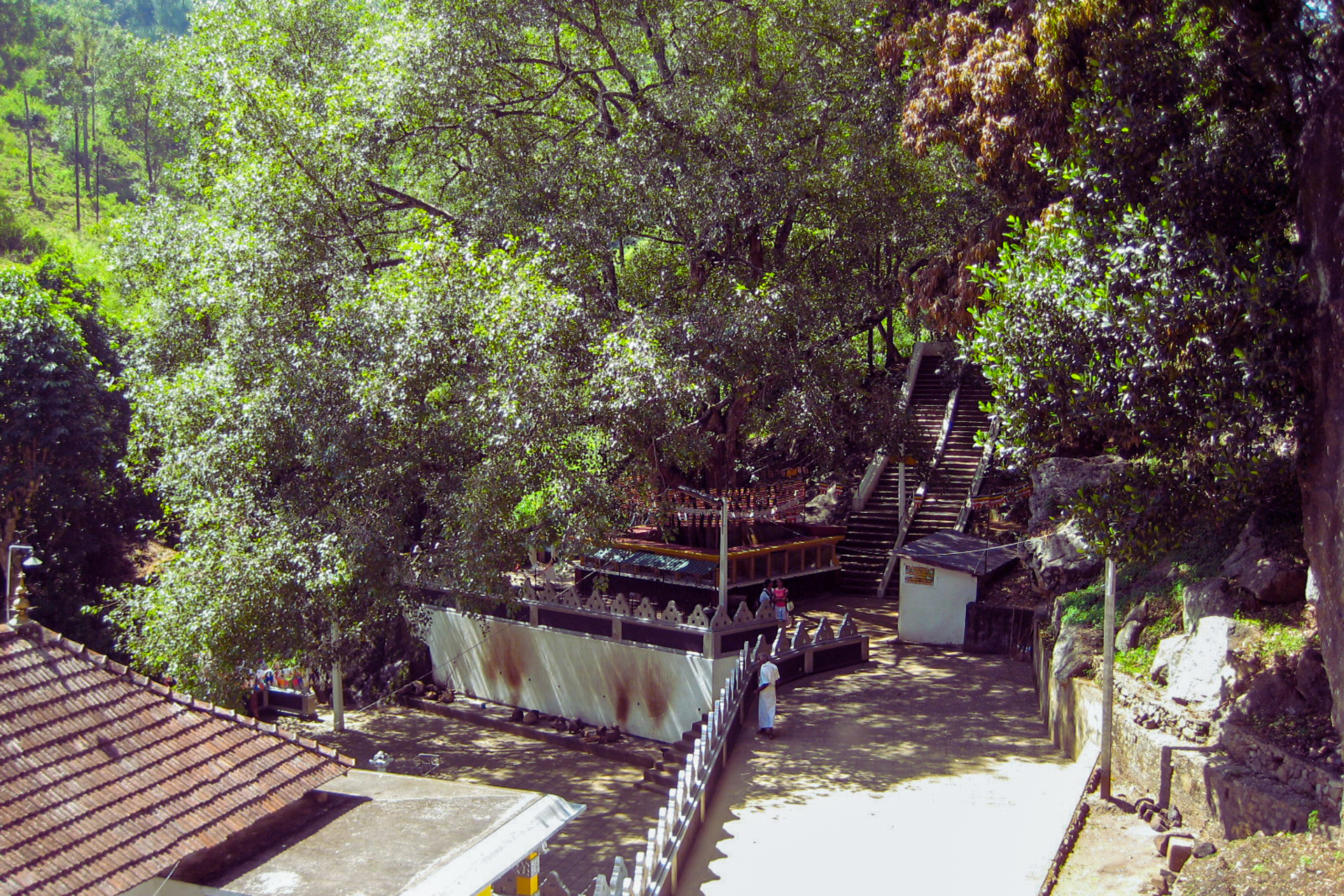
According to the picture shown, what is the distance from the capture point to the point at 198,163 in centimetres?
1952

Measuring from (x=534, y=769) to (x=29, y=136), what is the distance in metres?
61.3

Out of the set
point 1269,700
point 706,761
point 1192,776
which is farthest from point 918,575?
point 1192,776

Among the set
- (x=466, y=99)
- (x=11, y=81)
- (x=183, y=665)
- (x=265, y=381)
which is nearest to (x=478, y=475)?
(x=265, y=381)

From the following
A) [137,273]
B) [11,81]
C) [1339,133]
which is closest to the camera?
[1339,133]

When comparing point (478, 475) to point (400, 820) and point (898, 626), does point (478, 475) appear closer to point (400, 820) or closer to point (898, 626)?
point (400, 820)

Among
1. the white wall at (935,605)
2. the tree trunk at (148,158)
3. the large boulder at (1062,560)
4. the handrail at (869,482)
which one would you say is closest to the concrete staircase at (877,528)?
the handrail at (869,482)

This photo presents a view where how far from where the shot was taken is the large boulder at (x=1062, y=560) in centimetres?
1711

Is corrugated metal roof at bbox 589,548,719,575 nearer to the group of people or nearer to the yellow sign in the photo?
the group of people

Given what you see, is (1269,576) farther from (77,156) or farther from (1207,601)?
(77,156)

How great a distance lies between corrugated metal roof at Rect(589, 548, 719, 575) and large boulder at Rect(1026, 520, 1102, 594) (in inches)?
235

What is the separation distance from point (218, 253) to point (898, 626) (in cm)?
1362

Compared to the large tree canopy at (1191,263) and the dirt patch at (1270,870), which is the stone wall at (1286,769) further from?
the large tree canopy at (1191,263)

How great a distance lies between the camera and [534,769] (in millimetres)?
16516

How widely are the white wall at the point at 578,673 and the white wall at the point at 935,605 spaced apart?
416cm
